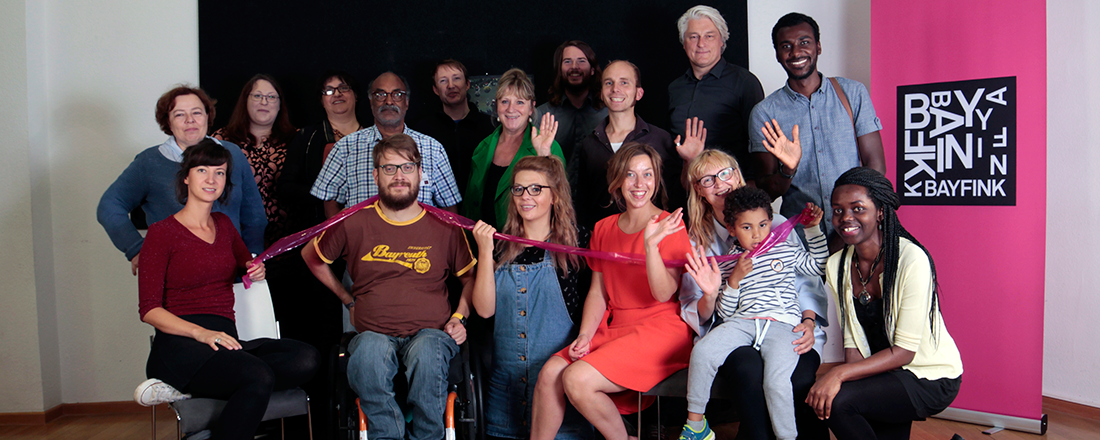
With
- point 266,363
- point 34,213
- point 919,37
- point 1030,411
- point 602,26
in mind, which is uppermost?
point 602,26

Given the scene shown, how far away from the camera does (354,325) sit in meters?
3.05

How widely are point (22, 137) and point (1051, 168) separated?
6326mm

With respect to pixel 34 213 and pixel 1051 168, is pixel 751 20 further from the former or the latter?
pixel 34 213

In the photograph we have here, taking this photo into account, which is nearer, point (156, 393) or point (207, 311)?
point (156, 393)

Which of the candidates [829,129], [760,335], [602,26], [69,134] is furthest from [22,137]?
[829,129]

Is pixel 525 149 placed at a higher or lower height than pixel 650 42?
lower

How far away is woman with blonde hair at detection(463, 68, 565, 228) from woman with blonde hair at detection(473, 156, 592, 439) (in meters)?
0.43

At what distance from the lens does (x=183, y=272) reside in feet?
9.25

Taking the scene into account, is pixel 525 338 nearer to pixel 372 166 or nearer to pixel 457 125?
pixel 372 166

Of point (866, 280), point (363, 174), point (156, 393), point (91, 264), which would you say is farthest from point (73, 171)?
point (866, 280)

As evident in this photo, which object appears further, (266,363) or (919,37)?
(919,37)

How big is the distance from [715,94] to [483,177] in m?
1.47

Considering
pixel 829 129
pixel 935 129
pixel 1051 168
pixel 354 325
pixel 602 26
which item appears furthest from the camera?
pixel 602 26

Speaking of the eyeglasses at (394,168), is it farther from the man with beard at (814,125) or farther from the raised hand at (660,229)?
the man with beard at (814,125)
